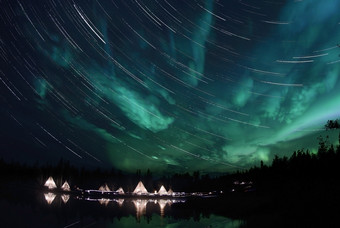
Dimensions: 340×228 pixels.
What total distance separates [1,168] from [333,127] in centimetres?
12657

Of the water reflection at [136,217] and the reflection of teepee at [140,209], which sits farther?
the reflection of teepee at [140,209]

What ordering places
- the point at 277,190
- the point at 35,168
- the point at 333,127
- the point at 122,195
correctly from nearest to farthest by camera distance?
1. the point at 333,127
2. the point at 277,190
3. the point at 122,195
4. the point at 35,168

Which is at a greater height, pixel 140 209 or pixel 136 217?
pixel 140 209

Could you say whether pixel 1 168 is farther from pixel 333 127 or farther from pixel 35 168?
pixel 333 127

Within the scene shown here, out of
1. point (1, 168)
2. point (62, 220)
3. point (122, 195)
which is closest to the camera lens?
point (62, 220)

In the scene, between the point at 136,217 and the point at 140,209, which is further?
the point at 140,209

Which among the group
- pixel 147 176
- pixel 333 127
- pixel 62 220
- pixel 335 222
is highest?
pixel 147 176

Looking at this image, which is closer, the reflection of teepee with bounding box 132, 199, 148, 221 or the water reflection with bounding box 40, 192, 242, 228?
the water reflection with bounding box 40, 192, 242, 228

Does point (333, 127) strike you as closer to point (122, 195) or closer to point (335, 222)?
point (335, 222)

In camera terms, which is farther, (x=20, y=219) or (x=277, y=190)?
(x=277, y=190)

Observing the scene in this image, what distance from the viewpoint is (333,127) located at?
489 inches

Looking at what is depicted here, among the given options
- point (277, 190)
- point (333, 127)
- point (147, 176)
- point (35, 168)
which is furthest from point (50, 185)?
point (147, 176)

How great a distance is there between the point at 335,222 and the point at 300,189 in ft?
68.6

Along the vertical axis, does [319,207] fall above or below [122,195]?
below
